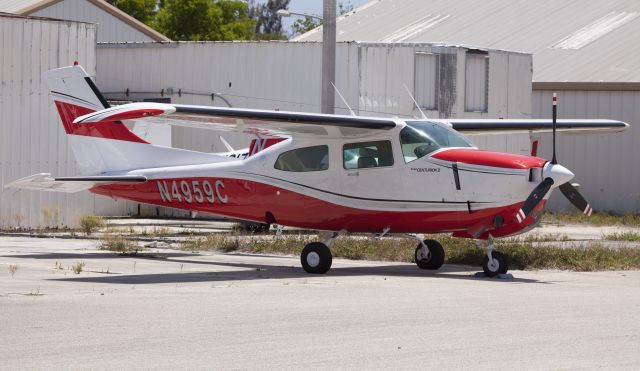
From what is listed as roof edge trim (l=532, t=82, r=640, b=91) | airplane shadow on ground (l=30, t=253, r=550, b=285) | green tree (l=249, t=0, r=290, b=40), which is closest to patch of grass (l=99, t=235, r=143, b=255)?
airplane shadow on ground (l=30, t=253, r=550, b=285)

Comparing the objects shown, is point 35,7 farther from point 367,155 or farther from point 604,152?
point 367,155

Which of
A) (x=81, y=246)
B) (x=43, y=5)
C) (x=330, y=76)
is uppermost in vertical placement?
(x=43, y=5)

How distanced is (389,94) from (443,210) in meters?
11.8

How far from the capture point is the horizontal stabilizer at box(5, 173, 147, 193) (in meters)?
18.0

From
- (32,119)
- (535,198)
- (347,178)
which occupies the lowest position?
(535,198)

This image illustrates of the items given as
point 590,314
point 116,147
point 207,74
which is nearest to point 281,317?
point 590,314

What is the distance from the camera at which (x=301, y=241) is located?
66.4 ft

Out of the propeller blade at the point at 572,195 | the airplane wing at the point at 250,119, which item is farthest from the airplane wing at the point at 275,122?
the propeller blade at the point at 572,195

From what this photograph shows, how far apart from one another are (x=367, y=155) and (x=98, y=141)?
5420mm

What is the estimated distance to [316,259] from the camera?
16000mm

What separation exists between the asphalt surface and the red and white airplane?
0.79m

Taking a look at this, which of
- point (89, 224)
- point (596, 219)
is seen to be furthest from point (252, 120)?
point (596, 219)

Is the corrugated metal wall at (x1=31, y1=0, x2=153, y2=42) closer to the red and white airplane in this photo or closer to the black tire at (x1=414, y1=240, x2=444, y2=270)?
the red and white airplane

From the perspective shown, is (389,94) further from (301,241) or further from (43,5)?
(43,5)
